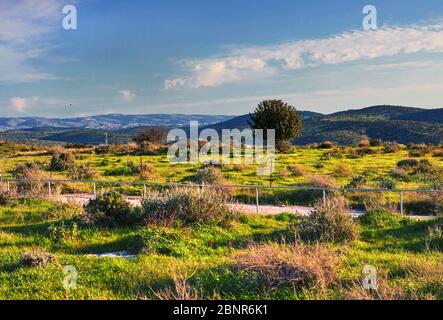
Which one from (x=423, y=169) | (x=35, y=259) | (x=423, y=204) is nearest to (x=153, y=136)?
(x=423, y=169)

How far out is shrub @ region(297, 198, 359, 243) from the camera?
1069 centimetres

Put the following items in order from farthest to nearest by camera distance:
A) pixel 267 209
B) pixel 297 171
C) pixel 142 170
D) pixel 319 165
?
pixel 319 165, pixel 142 170, pixel 297 171, pixel 267 209

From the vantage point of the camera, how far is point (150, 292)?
7031 mm

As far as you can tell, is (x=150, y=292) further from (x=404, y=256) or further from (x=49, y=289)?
(x=404, y=256)

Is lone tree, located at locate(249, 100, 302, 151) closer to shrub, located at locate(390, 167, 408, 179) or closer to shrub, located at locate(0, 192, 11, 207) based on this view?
shrub, located at locate(390, 167, 408, 179)

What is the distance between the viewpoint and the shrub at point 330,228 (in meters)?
10.7

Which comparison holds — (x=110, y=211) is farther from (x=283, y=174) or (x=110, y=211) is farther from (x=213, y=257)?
(x=283, y=174)

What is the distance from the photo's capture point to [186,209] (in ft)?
40.8

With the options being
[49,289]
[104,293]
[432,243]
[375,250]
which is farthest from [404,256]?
[49,289]

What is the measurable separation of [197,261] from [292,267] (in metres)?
2.39

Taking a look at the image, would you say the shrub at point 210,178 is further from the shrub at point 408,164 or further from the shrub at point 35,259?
the shrub at point 35,259

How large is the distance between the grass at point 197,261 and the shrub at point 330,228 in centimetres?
32

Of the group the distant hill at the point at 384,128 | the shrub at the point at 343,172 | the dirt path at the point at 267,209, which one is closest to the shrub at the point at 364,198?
the dirt path at the point at 267,209
